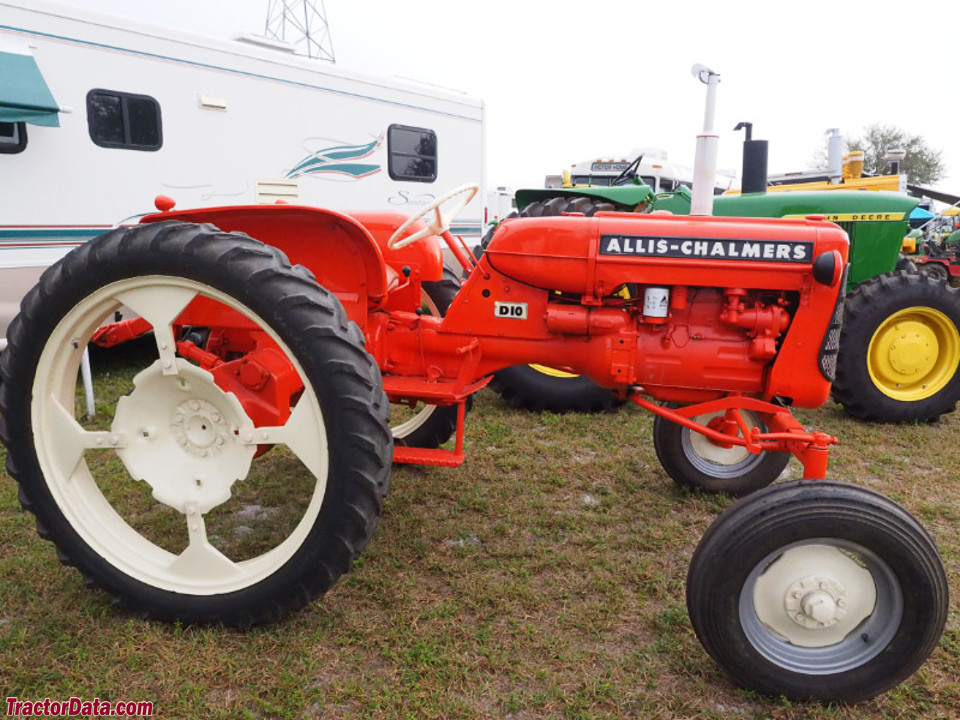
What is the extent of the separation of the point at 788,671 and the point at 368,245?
1.75 m

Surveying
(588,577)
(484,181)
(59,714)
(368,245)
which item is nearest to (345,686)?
(59,714)

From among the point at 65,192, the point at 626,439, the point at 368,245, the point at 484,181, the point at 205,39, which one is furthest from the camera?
the point at 484,181

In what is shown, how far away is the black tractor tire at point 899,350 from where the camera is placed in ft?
13.1

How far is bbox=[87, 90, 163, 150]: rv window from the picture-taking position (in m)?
4.56

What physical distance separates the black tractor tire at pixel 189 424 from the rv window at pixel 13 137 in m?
3.04

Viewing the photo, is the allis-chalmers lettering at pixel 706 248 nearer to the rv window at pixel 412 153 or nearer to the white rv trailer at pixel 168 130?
the white rv trailer at pixel 168 130

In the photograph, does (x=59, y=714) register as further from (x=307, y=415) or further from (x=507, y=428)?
(x=507, y=428)

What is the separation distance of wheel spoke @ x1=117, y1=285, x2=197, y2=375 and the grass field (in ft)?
2.84

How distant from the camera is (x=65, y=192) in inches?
176

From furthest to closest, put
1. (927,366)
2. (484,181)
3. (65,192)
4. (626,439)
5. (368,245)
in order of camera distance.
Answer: (484,181) → (65,192) → (927,366) → (626,439) → (368,245)

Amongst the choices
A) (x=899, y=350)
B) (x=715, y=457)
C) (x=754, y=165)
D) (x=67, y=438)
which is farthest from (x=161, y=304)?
(x=754, y=165)

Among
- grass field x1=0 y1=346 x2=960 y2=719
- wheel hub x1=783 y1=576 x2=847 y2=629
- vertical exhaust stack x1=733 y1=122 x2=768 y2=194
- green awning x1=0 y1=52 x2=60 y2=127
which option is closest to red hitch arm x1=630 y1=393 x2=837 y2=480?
wheel hub x1=783 y1=576 x2=847 y2=629

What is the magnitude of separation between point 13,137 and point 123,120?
71 centimetres

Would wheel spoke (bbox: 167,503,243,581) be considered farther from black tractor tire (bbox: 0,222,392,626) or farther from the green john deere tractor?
the green john deere tractor
